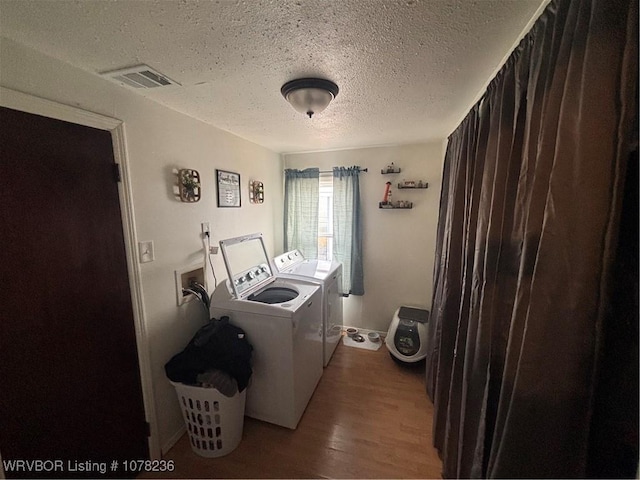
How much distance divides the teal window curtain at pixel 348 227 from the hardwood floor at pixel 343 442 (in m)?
1.09

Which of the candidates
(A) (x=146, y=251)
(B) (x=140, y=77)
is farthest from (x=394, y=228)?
(B) (x=140, y=77)

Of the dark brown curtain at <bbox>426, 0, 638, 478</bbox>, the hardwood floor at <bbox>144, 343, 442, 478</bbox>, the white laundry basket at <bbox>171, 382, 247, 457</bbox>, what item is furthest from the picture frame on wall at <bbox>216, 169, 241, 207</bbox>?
the dark brown curtain at <bbox>426, 0, 638, 478</bbox>

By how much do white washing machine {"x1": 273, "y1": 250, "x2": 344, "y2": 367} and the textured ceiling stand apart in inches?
56.4

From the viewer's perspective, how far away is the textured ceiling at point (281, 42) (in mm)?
804

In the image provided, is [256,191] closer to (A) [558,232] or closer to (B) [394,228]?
(B) [394,228]

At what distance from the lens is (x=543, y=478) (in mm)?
636

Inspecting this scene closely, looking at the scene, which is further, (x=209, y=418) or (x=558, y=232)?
(x=209, y=418)

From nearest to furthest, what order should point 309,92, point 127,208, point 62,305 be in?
1. point 62,305
2. point 309,92
3. point 127,208

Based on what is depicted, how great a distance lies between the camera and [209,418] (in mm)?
1537

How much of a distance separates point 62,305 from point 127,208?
55 centimetres

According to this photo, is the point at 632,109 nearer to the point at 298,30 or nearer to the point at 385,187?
the point at 298,30

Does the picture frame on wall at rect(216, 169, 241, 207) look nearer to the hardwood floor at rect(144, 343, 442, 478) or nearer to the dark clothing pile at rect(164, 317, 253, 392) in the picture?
the dark clothing pile at rect(164, 317, 253, 392)

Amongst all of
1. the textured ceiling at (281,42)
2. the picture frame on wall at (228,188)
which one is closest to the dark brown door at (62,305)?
the textured ceiling at (281,42)

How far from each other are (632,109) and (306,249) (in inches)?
109
